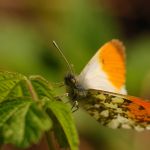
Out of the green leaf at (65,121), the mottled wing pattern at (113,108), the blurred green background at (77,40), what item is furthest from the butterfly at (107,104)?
the blurred green background at (77,40)

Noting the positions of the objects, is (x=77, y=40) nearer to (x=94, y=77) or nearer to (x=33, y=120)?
(x=94, y=77)

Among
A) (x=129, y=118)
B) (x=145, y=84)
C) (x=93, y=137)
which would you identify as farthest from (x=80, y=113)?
(x=129, y=118)

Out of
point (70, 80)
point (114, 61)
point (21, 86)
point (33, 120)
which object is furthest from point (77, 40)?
point (33, 120)

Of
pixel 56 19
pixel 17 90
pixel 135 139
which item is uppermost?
pixel 56 19

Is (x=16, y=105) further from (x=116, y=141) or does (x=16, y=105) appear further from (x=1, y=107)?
(x=116, y=141)

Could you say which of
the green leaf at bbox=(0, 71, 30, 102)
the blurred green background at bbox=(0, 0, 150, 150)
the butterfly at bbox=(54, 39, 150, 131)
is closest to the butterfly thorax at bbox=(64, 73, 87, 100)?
the butterfly at bbox=(54, 39, 150, 131)
